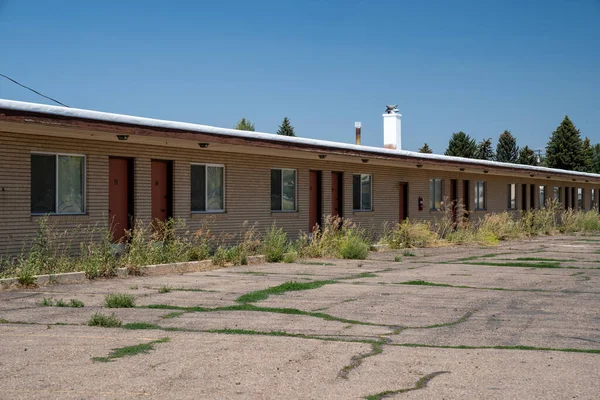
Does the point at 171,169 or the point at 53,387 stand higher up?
the point at 171,169

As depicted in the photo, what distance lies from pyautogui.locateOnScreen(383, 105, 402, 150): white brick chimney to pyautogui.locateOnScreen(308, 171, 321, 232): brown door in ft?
38.8

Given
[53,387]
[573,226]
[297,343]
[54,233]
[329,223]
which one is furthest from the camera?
[573,226]

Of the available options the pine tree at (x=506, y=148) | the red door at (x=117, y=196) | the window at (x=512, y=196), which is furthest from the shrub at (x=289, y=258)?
the pine tree at (x=506, y=148)

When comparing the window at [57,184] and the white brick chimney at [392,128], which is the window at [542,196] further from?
the window at [57,184]

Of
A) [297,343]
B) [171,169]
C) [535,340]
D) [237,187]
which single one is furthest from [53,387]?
[237,187]

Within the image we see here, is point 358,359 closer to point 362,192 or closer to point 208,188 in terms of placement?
point 208,188

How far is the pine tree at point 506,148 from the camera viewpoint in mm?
98562

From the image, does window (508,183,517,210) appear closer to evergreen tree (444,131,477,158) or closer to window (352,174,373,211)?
window (352,174,373,211)

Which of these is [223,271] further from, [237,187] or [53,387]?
[53,387]

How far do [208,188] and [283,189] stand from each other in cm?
360

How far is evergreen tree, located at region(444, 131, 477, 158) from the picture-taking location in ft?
283

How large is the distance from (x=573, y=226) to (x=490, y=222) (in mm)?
10945

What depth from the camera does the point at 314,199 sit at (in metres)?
26.1

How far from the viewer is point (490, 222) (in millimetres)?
31531
